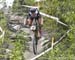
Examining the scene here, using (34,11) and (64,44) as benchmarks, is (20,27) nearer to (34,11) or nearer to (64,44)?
(34,11)

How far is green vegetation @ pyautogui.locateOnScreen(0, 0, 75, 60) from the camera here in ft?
7.59

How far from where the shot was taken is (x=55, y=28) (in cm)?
239

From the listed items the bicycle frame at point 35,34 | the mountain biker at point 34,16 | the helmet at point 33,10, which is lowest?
the bicycle frame at point 35,34

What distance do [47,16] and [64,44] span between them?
0.29m

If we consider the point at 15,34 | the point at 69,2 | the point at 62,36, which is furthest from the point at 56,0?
the point at 15,34

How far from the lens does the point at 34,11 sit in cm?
233

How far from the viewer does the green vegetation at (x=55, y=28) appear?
2.31 metres

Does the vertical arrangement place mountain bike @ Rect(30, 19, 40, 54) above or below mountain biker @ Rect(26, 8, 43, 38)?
below

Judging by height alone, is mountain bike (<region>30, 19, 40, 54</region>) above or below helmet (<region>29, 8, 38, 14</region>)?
below

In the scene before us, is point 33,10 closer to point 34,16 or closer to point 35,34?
point 34,16

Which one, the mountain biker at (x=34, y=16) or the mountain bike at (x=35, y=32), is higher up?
the mountain biker at (x=34, y=16)

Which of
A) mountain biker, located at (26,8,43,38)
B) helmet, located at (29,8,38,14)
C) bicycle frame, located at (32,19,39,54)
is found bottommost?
bicycle frame, located at (32,19,39,54)

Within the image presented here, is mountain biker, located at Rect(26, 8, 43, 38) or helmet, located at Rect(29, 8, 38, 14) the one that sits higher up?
helmet, located at Rect(29, 8, 38, 14)

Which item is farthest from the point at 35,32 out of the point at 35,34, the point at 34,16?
the point at 34,16
